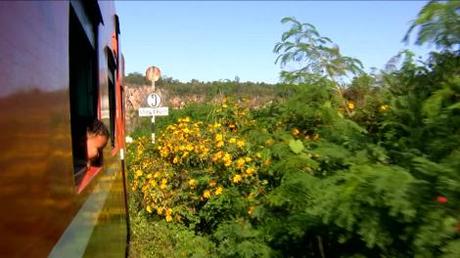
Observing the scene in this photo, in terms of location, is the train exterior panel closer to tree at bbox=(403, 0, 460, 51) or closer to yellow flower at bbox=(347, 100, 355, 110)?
A: tree at bbox=(403, 0, 460, 51)

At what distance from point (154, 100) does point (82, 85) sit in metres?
13.2

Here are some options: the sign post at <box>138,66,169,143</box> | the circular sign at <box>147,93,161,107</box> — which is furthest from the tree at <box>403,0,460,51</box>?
the circular sign at <box>147,93,161,107</box>

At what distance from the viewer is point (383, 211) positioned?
7.63 feet

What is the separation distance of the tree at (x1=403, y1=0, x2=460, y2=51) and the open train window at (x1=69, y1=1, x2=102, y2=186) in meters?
1.39

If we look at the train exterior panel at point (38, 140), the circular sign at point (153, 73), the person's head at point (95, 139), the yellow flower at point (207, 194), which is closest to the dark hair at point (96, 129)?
the person's head at point (95, 139)

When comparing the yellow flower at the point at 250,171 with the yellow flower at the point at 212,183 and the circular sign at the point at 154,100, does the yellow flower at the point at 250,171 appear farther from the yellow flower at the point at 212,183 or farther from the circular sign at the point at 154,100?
the circular sign at the point at 154,100

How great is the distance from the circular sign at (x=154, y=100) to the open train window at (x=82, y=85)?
1282cm

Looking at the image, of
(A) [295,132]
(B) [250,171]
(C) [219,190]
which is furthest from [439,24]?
(C) [219,190]

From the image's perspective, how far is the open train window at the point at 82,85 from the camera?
3018 mm

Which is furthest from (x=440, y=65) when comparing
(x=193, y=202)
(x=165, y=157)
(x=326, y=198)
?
(x=165, y=157)

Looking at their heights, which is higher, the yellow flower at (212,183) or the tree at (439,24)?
the tree at (439,24)

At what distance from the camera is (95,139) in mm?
3439

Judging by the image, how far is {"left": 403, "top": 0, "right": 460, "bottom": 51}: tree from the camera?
96.0 inches

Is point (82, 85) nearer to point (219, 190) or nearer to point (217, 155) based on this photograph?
point (219, 190)
